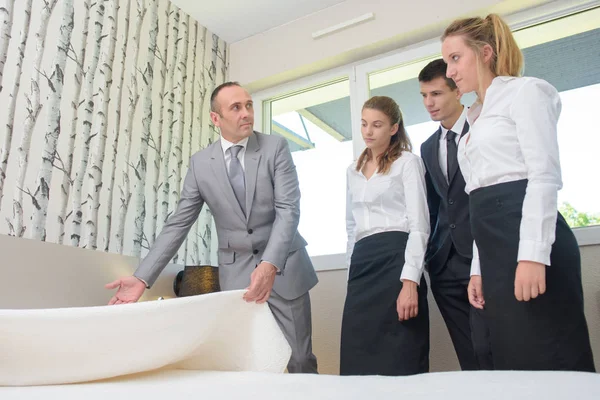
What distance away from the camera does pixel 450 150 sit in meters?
1.98

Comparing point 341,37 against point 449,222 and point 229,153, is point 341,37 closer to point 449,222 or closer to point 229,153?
point 229,153

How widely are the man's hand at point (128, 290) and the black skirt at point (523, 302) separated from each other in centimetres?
128

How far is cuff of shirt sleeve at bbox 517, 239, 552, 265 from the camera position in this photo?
1068mm

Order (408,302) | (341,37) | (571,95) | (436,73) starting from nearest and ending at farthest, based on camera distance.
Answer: (408,302), (436,73), (571,95), (341,37)

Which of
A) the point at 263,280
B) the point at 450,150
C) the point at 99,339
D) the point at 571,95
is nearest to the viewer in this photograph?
the point at 99,339

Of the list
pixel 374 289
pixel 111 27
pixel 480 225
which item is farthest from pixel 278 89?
pixel 480 225

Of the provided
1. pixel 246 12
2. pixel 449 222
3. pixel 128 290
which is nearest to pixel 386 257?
pixel 449 222

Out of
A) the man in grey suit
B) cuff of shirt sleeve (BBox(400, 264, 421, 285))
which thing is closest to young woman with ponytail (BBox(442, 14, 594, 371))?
cuff of shirt sleeve (BBox(400, 264, 421, 285))

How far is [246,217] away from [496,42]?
3.87ft

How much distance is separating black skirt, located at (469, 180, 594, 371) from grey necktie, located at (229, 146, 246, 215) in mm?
1145

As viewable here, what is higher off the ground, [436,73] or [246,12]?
[246,12]

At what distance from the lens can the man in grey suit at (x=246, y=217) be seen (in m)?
1.98

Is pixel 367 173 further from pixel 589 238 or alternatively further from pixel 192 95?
pixel 192 95

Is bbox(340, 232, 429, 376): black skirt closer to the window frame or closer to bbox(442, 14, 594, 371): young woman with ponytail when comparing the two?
bbox(442, 14, 594, 371): young woman with ponytail
